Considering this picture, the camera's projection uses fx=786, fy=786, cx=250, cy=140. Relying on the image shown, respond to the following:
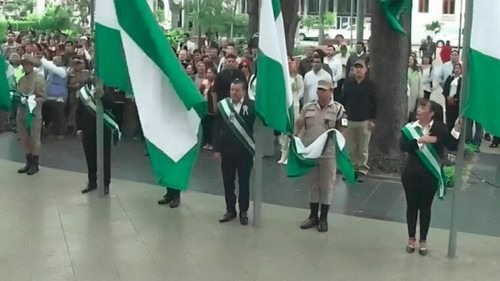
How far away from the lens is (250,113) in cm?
949

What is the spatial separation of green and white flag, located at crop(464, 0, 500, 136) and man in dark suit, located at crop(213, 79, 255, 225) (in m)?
2.64

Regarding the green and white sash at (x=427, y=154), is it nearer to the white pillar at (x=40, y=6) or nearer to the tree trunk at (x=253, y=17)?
the tree trunk at (x=253, y=17)

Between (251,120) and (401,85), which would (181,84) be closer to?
(251,120)

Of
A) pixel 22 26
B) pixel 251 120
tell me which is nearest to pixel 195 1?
pixel 22 26

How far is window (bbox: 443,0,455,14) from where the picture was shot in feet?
220

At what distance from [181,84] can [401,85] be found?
5258 mm

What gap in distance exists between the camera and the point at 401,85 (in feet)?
42.5

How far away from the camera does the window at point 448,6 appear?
220 ft

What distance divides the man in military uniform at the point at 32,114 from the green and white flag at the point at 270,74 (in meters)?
4.51

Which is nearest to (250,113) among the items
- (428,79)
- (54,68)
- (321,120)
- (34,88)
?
(321,120)

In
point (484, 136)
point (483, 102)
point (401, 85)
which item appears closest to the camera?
point (483, 102)

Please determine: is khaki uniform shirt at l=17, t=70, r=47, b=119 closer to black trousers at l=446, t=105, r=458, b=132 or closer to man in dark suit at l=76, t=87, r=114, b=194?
man in dark suit at l=76, t=87, r=114, b=194

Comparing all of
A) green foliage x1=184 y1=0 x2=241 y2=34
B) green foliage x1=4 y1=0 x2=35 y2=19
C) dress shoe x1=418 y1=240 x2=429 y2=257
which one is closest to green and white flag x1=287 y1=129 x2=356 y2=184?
dress shoe x1=418 y1=240 x2=429 y2=257

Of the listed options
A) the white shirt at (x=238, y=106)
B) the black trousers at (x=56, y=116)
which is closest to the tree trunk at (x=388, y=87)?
the white shirt at (x=238, y=106)
